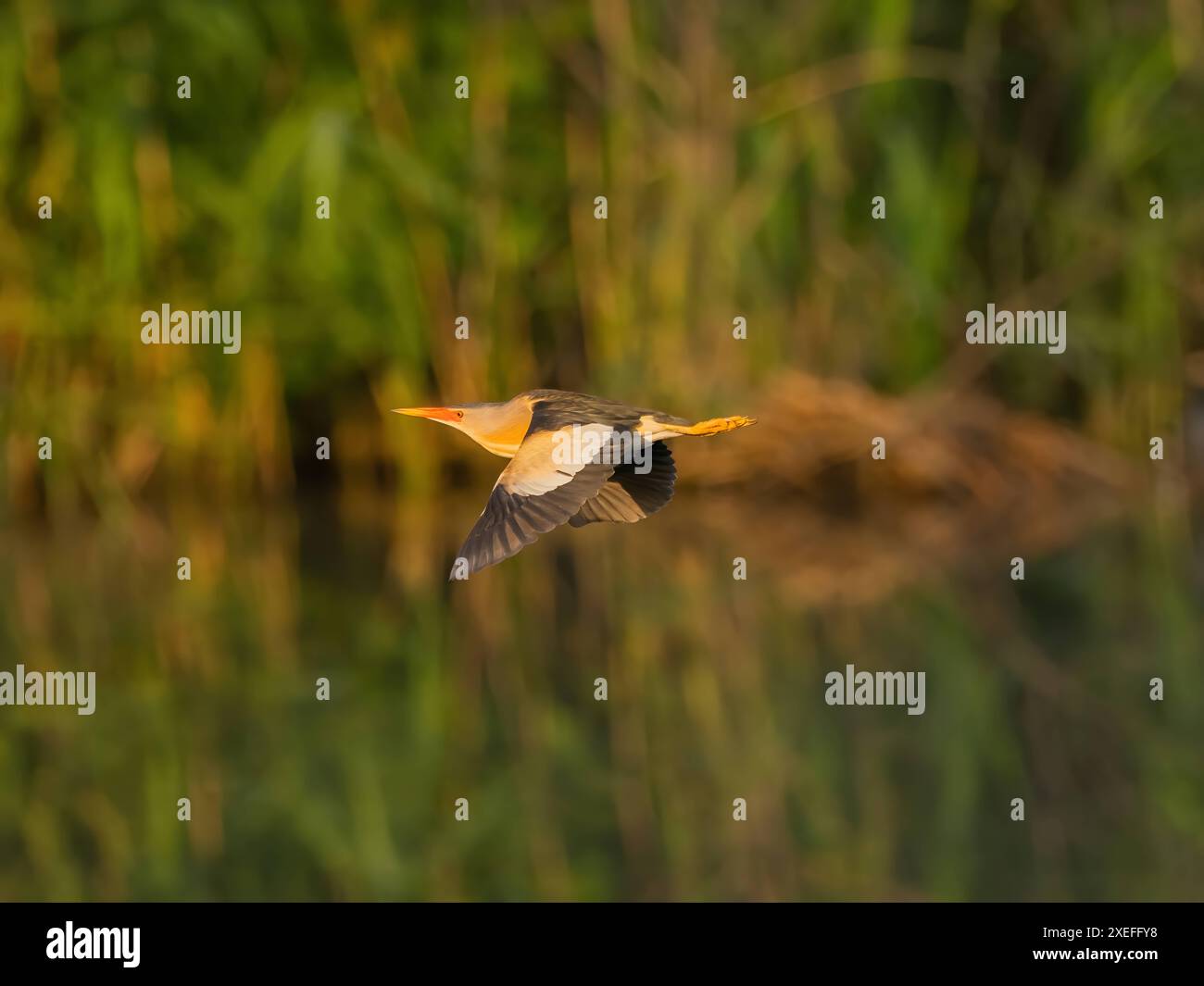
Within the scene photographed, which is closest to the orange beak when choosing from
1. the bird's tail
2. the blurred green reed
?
the bird's tail

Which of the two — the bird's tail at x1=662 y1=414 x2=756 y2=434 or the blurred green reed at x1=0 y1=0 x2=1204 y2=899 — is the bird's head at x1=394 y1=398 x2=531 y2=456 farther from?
the blurred green reed at x1=0 y1=0 x2=1204 y2=899

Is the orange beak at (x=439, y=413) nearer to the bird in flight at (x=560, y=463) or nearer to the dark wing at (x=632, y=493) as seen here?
the bird in flight at (x=560, y=463)

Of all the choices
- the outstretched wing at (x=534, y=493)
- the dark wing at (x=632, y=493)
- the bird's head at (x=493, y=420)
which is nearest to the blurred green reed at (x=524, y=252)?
the dark wing at (x=632, y=493)

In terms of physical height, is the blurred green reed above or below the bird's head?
above

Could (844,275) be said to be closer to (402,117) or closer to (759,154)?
(759,154)

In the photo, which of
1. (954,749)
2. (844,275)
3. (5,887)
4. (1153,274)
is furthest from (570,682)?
(1153,274)

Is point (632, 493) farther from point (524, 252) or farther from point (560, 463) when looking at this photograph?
point (524, 252)
